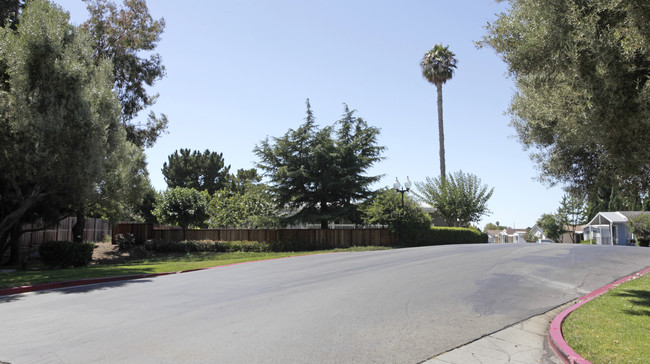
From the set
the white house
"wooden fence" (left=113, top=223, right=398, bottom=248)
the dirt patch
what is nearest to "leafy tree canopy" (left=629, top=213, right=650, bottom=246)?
the white house

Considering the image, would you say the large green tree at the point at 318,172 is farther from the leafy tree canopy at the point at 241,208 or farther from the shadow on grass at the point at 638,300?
the shadow on grass at the point at 638,300

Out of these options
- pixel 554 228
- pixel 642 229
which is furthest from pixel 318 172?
pixel 554 228

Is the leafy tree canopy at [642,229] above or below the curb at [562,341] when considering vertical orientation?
above

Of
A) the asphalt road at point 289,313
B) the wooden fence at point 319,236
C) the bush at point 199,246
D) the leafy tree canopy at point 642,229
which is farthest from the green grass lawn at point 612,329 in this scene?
the leafy tree canopy at point 642,229

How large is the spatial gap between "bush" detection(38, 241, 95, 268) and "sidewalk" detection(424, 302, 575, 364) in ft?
65.2

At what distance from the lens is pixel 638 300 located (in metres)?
9.25

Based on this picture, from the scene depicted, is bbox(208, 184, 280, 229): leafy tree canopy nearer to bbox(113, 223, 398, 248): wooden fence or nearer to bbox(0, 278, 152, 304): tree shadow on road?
bbox(113, 223, 398, 248): wooden fence

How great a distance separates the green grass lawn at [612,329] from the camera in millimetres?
5617

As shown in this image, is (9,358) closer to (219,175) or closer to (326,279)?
(326,279)

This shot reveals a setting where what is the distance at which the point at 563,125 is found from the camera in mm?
9898

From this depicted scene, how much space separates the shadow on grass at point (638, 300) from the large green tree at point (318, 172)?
885 inches

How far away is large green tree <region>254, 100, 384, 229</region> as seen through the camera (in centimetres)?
3222

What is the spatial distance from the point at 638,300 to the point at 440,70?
41.4 metres

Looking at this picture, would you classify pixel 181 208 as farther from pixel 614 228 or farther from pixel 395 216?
pixel 614 228
